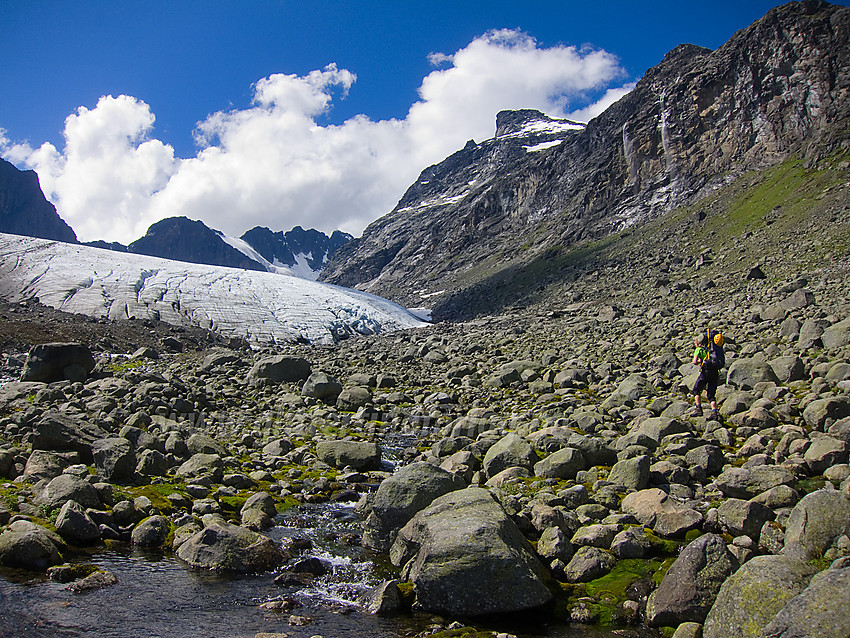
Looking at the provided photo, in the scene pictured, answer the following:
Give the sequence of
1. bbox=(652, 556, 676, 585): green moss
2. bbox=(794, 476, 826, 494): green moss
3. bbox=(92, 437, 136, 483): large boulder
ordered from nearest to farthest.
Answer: bbox=(652, 556, 676, 585): green moss < bbox=(794, 476, 826, 494): green moss < bbox=(92, 437, 136, 483): large boulder

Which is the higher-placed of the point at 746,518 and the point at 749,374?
the point at 749,374

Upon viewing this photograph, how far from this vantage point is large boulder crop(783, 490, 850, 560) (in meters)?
6.19

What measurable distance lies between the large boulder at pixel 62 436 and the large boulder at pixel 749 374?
18.7 meters

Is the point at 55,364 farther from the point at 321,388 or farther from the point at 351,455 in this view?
the point at 351,455

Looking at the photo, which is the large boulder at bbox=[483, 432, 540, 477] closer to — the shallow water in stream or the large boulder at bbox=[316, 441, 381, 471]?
the large boulder at bbox=[316, 441, 381, 471]

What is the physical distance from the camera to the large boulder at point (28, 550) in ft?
24.6

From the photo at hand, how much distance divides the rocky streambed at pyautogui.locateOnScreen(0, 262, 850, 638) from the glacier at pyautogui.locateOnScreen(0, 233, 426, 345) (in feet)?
96.8

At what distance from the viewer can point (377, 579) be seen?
830cm

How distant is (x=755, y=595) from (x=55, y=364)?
94.8 ft

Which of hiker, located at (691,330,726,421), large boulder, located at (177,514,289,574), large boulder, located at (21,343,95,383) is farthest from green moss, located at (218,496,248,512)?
large boulder, located at (21,343,95,383)

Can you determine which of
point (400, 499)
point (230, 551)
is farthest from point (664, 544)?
point (230, 551)

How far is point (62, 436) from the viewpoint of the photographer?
12.6 meters

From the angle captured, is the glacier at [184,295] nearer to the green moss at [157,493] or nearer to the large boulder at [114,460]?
the large boulder at [114,460]

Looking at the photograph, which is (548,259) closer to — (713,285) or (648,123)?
(648,123)
